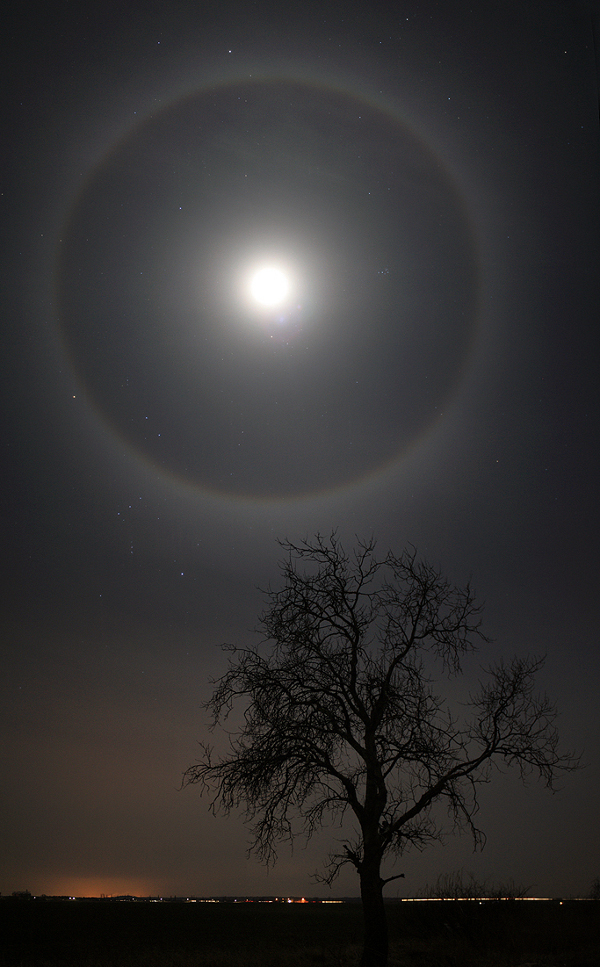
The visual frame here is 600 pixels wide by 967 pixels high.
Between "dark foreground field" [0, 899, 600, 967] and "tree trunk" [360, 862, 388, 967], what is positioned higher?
"tree trunk" [360, 862, 388, 967]

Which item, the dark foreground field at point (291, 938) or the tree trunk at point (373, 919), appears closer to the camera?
the tree trunk at point (373, 919)

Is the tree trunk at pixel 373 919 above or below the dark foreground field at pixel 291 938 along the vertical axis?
above

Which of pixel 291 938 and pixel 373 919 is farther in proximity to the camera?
pixel 291 938

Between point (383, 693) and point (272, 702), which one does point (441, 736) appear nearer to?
point (383, 693)

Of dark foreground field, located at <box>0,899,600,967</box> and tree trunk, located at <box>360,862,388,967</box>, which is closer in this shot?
tree trunk, located at <box>360,862,388,967</box>
